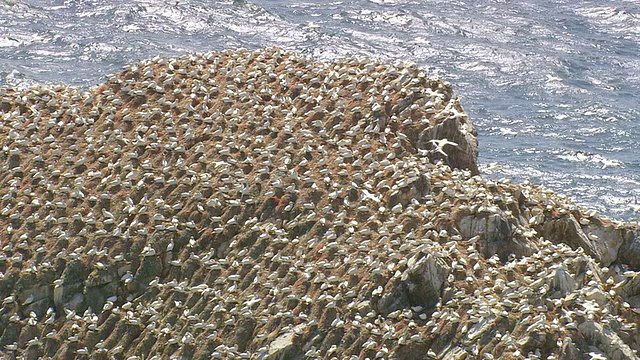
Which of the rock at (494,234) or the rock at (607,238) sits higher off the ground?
the rock at (494,234)

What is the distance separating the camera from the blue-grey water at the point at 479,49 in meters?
46.8

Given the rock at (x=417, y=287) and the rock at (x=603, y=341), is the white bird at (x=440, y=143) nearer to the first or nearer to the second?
the rock at (x=417, y=287)

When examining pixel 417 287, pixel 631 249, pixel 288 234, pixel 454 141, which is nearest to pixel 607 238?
pixel 631 249

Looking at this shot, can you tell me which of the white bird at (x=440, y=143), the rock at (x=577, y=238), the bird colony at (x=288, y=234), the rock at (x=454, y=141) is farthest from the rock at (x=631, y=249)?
the white bird at (x=440, y=143)

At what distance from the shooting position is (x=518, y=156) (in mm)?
46125

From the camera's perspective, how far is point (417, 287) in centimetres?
1909

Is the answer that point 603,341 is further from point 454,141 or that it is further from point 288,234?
point 454,141

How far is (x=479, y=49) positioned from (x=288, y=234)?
1680 inches

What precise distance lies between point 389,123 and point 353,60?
3.75m

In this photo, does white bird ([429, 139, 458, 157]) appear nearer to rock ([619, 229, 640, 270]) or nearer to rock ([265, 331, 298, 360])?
rock ([619, 229, 640, 270])

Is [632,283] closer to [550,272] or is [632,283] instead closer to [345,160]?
[550,272]

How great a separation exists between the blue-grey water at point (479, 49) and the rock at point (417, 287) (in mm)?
23051

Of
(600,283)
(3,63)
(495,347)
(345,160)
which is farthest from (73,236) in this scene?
(3,63)

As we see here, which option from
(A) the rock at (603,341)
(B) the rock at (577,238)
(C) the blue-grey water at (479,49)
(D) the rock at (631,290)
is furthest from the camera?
(C) the blue-grey water at (479,49)
